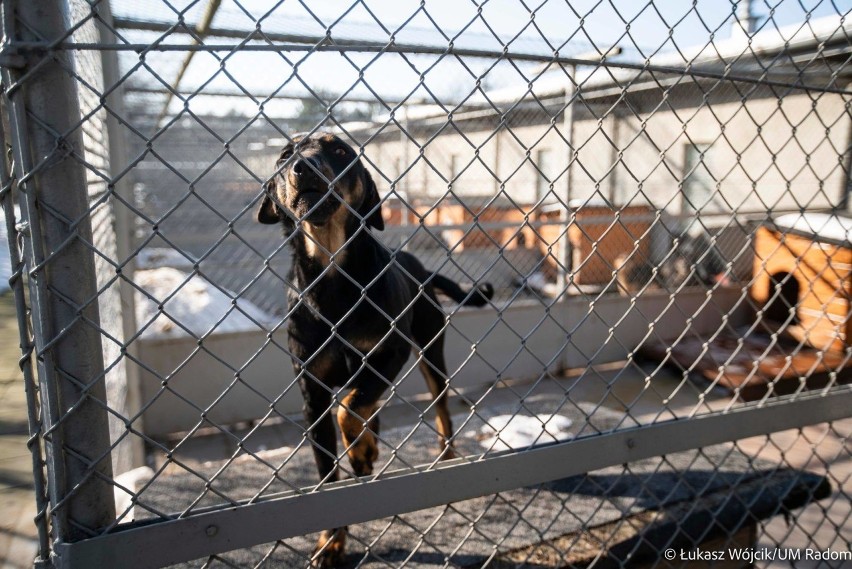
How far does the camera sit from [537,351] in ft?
22.2

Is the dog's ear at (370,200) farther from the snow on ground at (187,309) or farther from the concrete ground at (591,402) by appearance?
the snow on ground at (187,309)

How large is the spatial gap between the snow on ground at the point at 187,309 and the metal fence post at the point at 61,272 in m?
4.17

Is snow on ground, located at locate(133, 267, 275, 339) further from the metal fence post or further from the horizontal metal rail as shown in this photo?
the metal fence post

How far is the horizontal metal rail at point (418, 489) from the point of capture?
1.33m

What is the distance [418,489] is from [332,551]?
96 cm

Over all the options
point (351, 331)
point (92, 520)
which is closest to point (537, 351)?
point (351, 331)

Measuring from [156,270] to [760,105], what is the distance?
31.1 feet

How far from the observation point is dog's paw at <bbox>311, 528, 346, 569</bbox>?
92.4 inches

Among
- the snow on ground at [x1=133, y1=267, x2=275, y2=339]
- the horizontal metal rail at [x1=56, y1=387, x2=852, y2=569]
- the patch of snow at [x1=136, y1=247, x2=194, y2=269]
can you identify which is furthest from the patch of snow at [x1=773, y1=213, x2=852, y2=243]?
the patch of snow at [x1=136, y1=247, x2=194, y2=269]

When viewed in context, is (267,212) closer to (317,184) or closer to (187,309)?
(317,184)

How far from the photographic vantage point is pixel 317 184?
2.11 metres

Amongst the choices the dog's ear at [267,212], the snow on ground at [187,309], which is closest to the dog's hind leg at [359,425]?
the dog's ear at [267,212]

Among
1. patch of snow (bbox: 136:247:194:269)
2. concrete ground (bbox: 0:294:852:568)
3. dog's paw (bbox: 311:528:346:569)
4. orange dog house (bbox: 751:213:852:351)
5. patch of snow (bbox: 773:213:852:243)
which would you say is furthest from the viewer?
patch of snow (bbox: 136:247:194:269)

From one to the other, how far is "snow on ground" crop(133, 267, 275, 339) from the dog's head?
313cm
